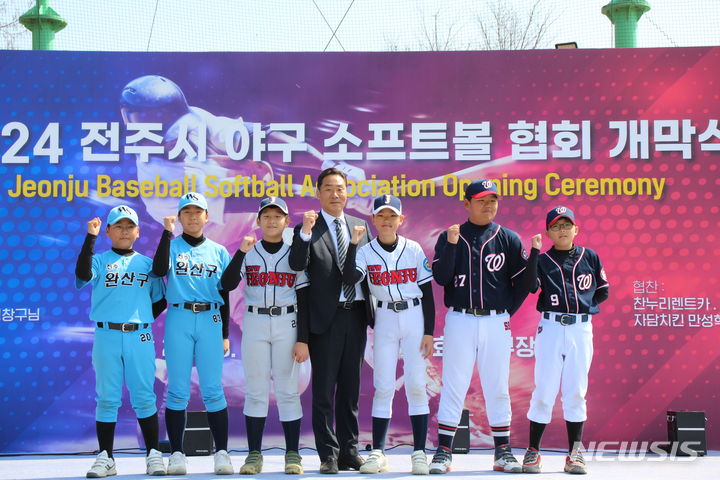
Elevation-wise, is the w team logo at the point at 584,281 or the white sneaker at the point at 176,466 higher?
the w team logo at the point at 584,281

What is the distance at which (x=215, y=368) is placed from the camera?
15.4ft

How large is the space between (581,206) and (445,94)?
1.26 metres

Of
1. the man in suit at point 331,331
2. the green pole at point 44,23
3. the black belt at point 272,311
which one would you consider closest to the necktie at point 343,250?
the man in suit at point 331,331

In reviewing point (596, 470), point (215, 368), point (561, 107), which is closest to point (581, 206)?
point (561, 107)

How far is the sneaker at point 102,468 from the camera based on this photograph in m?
4.51

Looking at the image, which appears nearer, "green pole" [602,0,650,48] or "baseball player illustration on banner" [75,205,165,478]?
"baseball player illustration on banner" [75,205,165,478]

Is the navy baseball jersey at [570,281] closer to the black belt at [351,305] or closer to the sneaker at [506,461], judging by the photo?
the sneaker at [506,461]

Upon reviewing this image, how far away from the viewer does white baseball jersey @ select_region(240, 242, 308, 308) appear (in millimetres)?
4672

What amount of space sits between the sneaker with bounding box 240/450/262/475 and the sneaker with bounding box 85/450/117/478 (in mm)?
714

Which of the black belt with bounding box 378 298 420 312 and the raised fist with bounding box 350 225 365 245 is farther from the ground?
the raised fist with bounding box 350 225 365 245

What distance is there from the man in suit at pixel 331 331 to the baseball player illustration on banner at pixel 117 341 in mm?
872

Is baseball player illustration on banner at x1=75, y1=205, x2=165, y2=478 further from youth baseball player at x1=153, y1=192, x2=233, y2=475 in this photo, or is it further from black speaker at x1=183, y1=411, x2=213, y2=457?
black speaker at x1=183, y1=411, x2=213, y2=457

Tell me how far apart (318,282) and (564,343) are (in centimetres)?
146

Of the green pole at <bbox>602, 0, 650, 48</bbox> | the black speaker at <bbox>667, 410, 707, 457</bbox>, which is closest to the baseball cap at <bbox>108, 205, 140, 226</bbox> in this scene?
the black speaker at <bbox>667, 410, 707, 457</bbox>
